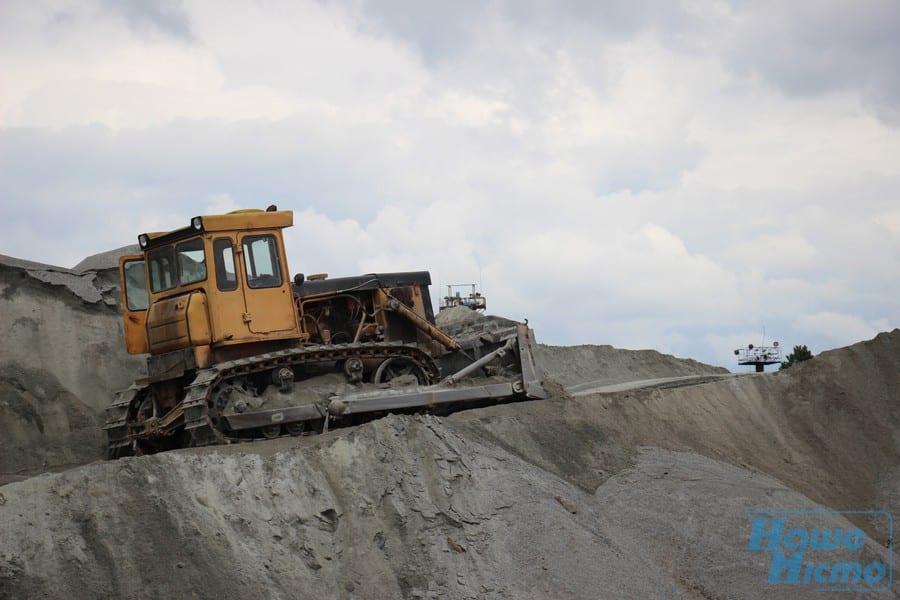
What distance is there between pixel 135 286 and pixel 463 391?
17.4 ft

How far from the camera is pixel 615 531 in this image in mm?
12945

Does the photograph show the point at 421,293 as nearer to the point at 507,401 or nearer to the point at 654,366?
the point at 507,401

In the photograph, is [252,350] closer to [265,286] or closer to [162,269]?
[265,286]

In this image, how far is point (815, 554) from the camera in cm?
1366

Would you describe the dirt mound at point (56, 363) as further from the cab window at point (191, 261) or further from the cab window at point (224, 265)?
the cab window at point (224, 265)

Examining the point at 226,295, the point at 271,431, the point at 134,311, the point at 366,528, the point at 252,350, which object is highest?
the point at 134,311

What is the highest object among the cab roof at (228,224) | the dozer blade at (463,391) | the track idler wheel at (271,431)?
the cab roof at (228,224)

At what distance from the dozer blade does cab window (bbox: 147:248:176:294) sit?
302 centimetres

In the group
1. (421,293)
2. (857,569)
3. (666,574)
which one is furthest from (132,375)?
(857,569)

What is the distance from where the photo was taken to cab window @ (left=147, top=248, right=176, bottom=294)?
14.4 metres

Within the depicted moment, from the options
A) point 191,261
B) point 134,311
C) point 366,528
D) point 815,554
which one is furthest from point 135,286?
point 815,554

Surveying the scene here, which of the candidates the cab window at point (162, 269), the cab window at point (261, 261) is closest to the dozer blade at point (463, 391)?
the cab window at point (261, 261)

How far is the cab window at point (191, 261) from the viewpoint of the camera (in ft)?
46.1

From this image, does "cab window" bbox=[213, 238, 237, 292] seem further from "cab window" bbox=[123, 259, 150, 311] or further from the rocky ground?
the rocky ground
